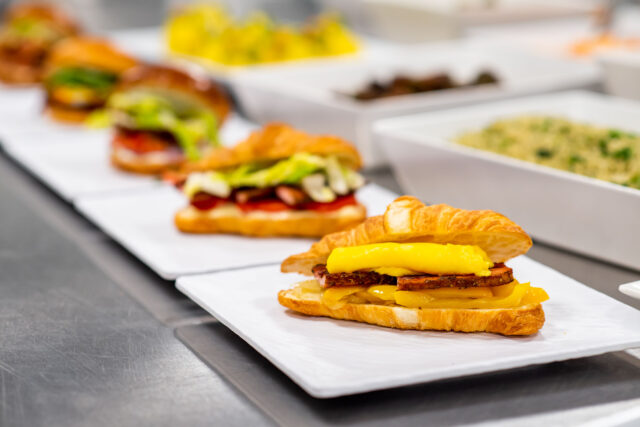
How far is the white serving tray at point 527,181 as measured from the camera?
2146mm

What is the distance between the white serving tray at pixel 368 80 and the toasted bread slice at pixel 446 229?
125cm

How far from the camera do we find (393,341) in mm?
1700

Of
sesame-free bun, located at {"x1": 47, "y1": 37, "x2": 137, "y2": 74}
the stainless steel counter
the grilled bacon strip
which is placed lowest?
the stainless steel counter

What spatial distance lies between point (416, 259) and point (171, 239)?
34.5 inches

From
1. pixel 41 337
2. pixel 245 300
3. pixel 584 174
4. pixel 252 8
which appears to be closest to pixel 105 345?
pixel 41 337

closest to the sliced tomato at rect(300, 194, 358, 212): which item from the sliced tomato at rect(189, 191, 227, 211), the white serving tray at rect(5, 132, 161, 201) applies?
the sliced tomato at rect(189, 191, 227, 211)

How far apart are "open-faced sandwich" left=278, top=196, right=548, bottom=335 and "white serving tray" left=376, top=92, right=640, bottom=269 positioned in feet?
1.55

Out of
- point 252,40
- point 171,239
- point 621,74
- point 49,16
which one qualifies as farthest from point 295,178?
point 49,16

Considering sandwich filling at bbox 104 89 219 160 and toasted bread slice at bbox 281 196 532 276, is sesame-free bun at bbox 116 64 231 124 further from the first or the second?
toasted bread slice at bbox 281 196 532 276

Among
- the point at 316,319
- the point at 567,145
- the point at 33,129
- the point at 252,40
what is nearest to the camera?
the point at 316,319

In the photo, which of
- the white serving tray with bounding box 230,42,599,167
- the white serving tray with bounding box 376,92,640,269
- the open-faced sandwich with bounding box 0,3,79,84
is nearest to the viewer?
the white serving tray with bounding box 376,92,640,269

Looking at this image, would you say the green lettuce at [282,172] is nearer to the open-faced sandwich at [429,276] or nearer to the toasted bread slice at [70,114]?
the open-faced sandwich at [429,276]

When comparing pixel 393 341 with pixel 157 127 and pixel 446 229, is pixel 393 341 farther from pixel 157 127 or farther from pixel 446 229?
pixel 157 127

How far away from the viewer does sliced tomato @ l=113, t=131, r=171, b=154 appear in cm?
312
